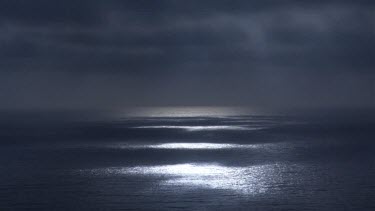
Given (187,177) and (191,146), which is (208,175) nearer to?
(187,177)

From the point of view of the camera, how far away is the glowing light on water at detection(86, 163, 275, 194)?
180 ft

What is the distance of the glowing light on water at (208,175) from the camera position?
54.7 metres

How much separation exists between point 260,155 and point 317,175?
2338 cm

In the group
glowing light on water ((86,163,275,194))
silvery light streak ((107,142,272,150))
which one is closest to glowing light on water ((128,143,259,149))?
silvery light streak ((107,142,272,150))

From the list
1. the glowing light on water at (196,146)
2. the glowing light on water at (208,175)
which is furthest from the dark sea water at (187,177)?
the glowing light on water at (196,146)

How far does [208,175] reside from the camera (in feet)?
206

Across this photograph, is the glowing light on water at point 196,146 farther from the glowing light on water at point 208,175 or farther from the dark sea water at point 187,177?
the glowing light on water at point 208,175

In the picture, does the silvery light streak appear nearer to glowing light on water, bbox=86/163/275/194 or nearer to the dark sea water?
the dark sea water

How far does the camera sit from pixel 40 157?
269 feet

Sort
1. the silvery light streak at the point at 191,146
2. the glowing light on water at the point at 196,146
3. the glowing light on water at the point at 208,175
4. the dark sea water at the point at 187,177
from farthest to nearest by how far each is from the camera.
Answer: the glowing light on water at the point at 196,146 → the silvery light streak at the point at 191,146 → the glowing light on water at the point at 208,175 → the dark sea water at the point at 187,177

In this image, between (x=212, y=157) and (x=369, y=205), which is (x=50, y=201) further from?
(x=212, y=157)

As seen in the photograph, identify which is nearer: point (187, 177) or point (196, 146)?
point (187, 177)

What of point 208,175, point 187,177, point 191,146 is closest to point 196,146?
point 191,146

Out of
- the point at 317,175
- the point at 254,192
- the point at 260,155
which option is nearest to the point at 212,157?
the point at 260,155
